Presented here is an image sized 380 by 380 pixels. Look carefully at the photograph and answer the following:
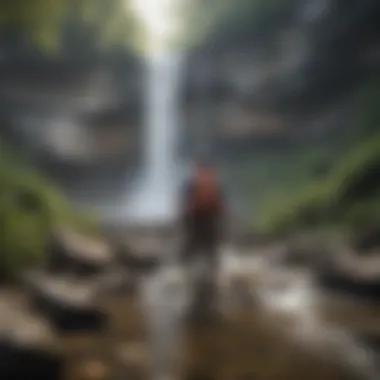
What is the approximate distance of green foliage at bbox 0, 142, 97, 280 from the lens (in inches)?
51.8

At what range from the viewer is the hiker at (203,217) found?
4.31 ft

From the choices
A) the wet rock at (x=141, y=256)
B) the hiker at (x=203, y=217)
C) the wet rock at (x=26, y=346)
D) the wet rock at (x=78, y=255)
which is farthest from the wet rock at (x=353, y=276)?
the wet rock at (x=26, y=346)

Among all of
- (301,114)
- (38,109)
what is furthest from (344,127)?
(38,109)

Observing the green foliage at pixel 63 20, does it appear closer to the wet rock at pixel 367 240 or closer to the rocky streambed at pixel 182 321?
the rocky streambed at pixel 182 321

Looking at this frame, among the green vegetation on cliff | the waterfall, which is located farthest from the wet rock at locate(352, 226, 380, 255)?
the waterfall

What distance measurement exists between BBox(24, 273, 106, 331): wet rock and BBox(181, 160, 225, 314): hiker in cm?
19

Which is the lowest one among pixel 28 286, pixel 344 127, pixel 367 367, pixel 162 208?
pixel 367 367

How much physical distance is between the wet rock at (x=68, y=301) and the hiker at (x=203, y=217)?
0.19 meters

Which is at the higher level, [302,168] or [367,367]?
[302,168]

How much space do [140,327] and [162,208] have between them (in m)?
0.23

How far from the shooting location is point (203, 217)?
4.30 feet

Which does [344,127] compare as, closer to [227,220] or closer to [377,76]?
[377,76]

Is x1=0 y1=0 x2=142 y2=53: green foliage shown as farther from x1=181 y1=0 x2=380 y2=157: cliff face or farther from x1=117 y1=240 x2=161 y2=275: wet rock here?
x1=117 y1=240 x2=161 y2=275: wet rock

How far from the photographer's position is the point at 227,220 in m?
1.31
